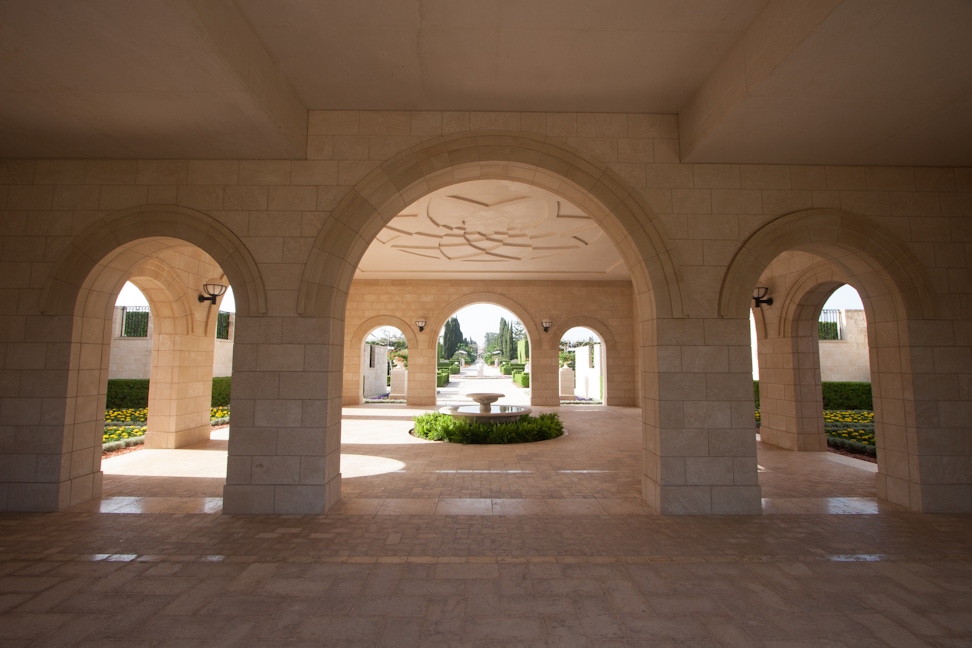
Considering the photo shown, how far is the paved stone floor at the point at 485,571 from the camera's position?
8.33 ft

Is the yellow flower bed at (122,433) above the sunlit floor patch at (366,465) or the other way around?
above

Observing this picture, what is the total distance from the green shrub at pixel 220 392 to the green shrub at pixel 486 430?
6588 millimetres

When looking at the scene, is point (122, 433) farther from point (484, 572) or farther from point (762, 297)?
point (762, 297)

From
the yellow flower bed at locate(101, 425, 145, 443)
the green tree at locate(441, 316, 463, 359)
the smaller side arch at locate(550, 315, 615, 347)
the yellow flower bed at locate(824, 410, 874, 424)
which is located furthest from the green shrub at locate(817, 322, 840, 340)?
the green tree at locate(441, 316, 463, 359)

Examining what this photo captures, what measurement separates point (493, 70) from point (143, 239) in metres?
4.00

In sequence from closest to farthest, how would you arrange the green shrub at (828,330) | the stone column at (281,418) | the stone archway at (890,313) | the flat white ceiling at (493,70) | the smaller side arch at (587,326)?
1. the flat white ceiling at (493,70)
2. the stone column at (281,418)
3. the stone archway at (890,313)
4. the smaller side arch at (587,326)
5. the green shrub at (828,330)

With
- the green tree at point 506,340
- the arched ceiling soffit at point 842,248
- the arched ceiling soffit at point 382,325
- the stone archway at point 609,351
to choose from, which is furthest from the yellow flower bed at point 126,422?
the green tree at point 506,340

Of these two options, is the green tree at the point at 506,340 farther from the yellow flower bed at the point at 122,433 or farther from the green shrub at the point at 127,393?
the yellow flower bed at the point at 122,433

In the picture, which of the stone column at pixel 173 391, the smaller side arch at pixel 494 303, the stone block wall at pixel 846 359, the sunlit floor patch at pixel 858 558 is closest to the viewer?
the sunlit floor patch at pixel 858 558

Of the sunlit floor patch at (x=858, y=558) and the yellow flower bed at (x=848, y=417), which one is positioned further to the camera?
the yellow flower bed at (x=848, y=417)

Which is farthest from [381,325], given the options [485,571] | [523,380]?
[523,380]

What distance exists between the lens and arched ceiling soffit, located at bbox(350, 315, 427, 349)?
1415 centimetres

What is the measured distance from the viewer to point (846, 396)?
12383mm

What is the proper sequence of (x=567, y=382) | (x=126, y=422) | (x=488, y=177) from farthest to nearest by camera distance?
(x=567, y=382)
(x=126, y=422)
(x=488, y=177)
